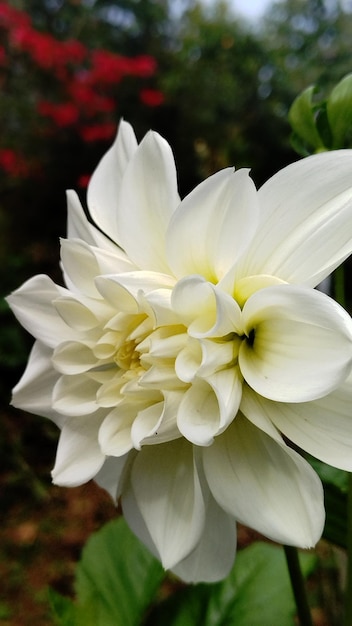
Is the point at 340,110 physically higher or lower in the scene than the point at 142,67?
higher

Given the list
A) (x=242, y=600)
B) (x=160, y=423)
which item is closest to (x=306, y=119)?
(x=160, y=423)

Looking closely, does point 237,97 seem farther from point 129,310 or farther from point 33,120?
point 129,310

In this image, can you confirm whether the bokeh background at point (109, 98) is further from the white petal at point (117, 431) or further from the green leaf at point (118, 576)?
the white petal at point (117, 431)

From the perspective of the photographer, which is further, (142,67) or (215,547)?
(142,67)

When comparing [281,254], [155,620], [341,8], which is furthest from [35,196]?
[281,254]

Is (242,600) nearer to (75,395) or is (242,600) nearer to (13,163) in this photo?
(75,395)

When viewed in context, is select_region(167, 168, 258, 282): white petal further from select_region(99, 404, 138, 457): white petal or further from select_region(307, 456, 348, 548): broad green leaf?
A: select_region(307, 456, 348, 548): broad green leaf
